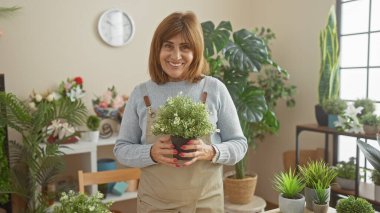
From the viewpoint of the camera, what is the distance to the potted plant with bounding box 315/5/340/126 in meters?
2.84

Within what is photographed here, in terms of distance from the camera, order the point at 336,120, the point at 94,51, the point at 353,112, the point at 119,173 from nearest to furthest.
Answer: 1. the point at 119,173
2. the point at 353,112
3. the point at 336,120
4. the point at 94,51

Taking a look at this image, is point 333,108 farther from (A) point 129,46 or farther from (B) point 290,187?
(A) point 129,46

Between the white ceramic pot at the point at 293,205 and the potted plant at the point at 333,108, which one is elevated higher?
the potted plant at the point at 333,108

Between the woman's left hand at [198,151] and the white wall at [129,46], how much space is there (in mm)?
2175

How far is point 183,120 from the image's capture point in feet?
3.60

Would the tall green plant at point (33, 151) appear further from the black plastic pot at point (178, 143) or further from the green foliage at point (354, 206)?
the green foliage at point (354, 206)

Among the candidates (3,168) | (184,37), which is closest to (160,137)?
(184,37)

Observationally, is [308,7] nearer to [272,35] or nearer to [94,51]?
[272,35]

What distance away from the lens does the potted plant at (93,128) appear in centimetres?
289

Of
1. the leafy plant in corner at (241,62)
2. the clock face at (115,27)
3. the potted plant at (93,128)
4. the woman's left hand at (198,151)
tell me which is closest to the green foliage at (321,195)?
the woman's left hand at (198,151)

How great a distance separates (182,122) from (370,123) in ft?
6.24

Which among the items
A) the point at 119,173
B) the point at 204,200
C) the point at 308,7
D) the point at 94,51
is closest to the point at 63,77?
the point at 94,51

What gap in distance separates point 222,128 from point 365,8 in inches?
90.3

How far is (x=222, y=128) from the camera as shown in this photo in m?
1.40
